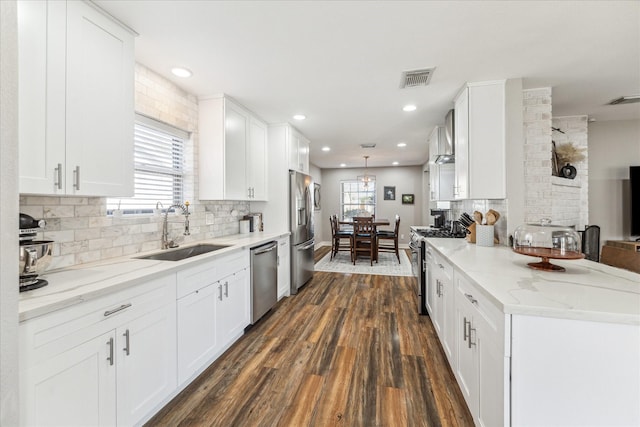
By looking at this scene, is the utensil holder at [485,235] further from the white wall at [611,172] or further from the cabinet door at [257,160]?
the cabinet door at [257,160]

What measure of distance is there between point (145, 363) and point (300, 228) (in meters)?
2.74

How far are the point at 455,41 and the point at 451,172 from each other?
2.42 metres

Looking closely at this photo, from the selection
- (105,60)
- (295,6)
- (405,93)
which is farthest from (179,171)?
(405,93)

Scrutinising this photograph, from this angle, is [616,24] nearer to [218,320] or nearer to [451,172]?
[451,172]

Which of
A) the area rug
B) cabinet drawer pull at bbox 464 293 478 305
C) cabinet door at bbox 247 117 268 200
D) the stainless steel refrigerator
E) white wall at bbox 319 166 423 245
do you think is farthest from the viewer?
white wall at bbox 319 166 423 245

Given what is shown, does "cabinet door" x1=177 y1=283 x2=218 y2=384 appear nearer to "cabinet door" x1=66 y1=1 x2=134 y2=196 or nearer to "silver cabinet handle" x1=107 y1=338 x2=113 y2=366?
"silver cabinet handle" x1=107 y1=338 x2=113 y2=366

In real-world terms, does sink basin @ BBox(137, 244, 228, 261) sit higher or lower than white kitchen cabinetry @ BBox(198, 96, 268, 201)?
lower

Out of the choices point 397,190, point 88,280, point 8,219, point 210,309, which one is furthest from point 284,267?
point 397,190

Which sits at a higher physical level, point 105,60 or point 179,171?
point 105,60

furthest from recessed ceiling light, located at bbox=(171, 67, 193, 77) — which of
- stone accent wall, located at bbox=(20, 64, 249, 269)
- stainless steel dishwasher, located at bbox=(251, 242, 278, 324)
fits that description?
stainless steel dishwasher, located at bbox=(251, 242, 278, 324)

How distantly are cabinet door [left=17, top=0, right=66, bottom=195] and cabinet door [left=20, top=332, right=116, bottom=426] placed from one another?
2.59 feet

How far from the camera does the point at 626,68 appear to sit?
2.21 m

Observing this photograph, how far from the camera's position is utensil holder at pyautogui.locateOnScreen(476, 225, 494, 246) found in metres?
2.46

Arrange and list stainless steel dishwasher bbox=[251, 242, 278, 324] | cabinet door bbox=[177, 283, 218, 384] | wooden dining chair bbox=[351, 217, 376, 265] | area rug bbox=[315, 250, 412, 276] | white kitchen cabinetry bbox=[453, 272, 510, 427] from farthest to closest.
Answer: wooden dining chair bbox=[351, 217, 376, 265]
area rug bbox=[315, 250, 412, 276]
stainless steel dishwasher bbox=[251, 242, 278, 324]
cabinet door bbox=[177, 283, 218, 384]
white kitchen cabinetry bbox=[453, 272, 510, 427]
